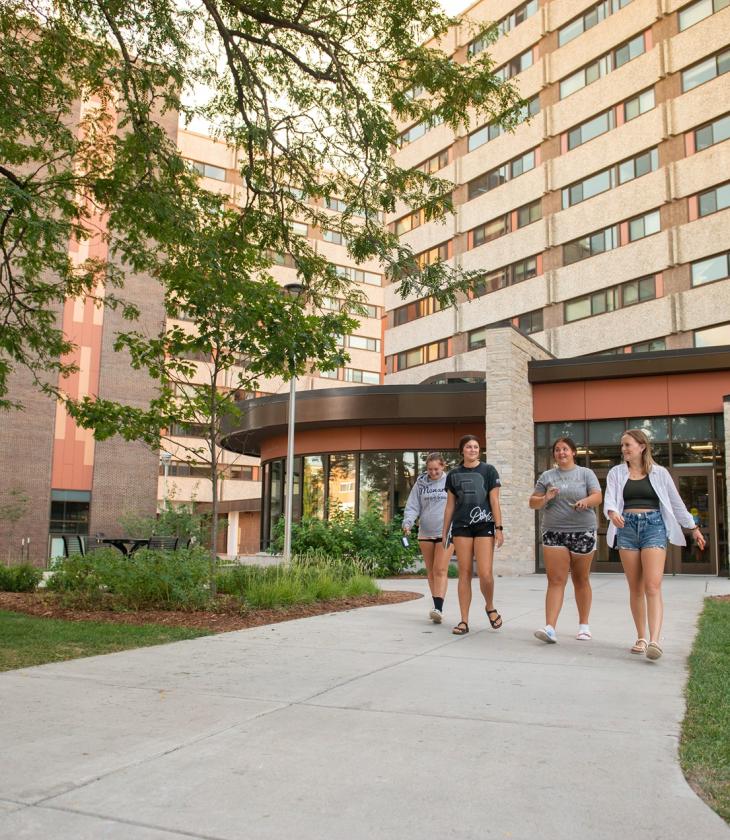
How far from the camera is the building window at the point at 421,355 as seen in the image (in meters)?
43.8

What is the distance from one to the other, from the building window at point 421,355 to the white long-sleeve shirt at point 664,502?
3648cm

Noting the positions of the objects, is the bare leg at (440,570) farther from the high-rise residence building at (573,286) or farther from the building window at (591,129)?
the building window at (591,129)

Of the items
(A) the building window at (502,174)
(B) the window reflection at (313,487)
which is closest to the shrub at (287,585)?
(B) the window reflection at (313,487)

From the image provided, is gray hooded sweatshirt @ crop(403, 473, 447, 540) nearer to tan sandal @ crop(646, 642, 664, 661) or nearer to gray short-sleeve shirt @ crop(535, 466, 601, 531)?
gray short-sleeve shirt @ crop(535, 466, 601, 531)

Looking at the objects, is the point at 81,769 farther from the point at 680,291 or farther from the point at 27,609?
the point at 680,291

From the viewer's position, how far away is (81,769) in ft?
11.6

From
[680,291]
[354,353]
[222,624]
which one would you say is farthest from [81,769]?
[354,353]

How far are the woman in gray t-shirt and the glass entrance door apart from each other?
43.3 ft

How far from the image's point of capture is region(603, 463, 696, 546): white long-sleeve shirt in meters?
6.89

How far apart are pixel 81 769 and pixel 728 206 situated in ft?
106

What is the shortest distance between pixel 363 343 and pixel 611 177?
31912 millimetres

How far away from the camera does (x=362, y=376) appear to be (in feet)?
212

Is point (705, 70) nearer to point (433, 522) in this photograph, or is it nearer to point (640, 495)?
point (433, 522)

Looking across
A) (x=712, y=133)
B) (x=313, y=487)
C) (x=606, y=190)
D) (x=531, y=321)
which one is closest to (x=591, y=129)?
(x=606, y=190)
